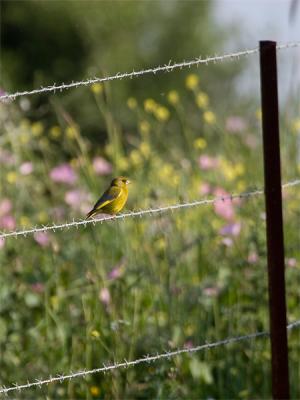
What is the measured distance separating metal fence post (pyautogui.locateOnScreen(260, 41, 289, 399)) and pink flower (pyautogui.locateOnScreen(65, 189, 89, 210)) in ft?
4.83

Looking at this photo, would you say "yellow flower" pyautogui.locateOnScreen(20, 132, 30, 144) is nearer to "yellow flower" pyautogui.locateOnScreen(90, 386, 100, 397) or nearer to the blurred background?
the blurred background

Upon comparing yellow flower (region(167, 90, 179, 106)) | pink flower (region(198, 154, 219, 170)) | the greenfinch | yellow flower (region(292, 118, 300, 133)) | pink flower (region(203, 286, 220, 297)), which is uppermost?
yellow flower (region(167, 90, 179, 106))

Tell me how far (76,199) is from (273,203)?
4.91ft

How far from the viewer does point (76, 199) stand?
12.6 feet

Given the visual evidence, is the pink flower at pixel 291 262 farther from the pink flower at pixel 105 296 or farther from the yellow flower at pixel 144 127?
the yellow flower at pixel 144 127

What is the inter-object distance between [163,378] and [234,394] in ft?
1.17

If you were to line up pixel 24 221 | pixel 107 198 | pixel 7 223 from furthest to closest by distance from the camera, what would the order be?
1. pixel 24 221
2. pixel 7 223
3. pixel 107 198

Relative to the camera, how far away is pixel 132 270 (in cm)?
339

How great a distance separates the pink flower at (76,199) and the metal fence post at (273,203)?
1471 millimetres

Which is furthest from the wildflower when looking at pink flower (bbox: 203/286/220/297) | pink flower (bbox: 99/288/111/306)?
pink flower (bbox: 99/288/111/306)

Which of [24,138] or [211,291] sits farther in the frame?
[24,138]

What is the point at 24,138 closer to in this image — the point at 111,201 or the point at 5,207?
the point at 5,207

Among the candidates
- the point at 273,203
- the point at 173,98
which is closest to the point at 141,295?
the point at 173,98

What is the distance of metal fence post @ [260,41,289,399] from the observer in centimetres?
246
